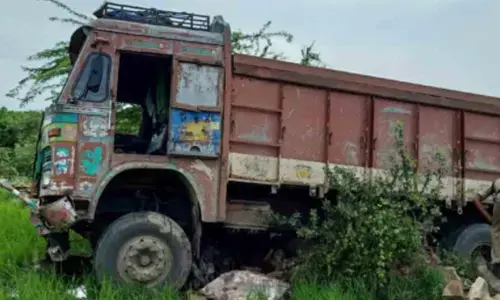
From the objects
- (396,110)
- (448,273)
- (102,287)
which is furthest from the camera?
(396,110)

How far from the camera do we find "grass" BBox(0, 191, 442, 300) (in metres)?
5.99

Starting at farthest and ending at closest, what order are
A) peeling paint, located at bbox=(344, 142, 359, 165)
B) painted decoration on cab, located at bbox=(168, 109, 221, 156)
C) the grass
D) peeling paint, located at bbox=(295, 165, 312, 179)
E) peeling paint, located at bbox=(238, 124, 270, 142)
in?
peeling paint, located at bbox=(344, 142, 359, 165), peeling paint, located at bbox=(295, 165, 312, 179), peeling paint, located at bbox=(238, 124, 270, 142), painted decoration on cab, located at bbox=(168, 109, 221, 156), the grass

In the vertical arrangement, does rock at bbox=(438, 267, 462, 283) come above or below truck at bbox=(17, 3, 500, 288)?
below

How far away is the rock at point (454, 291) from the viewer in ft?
20.7

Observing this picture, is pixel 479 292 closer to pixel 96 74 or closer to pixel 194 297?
pixel 194 297

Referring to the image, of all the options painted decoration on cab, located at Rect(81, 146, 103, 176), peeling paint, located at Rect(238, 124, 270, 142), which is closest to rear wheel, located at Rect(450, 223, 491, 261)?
peeling paint, located at Rect(238, 124, 270, 142)

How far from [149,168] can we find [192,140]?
0.54 metres

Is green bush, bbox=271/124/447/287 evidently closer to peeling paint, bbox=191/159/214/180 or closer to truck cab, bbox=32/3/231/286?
peeling paint, bbox=191/159/214/180

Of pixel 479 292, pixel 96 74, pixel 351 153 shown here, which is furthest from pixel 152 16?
pixel 479 292

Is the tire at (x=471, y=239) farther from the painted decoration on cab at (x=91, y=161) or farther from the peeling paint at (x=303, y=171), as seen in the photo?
the painted decoration on cab at (x=91, y=161)

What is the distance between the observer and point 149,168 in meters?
6.80

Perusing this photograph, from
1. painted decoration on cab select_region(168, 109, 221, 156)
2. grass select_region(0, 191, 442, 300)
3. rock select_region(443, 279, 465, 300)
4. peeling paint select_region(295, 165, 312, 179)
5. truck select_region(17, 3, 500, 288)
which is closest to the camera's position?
grass select_region(0, 191, 442, 300)

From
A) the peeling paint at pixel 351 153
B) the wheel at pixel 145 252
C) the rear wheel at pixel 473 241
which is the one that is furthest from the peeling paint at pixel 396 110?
the wheel at pixel 145 252

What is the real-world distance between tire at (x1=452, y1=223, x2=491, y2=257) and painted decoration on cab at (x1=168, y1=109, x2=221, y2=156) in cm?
370
